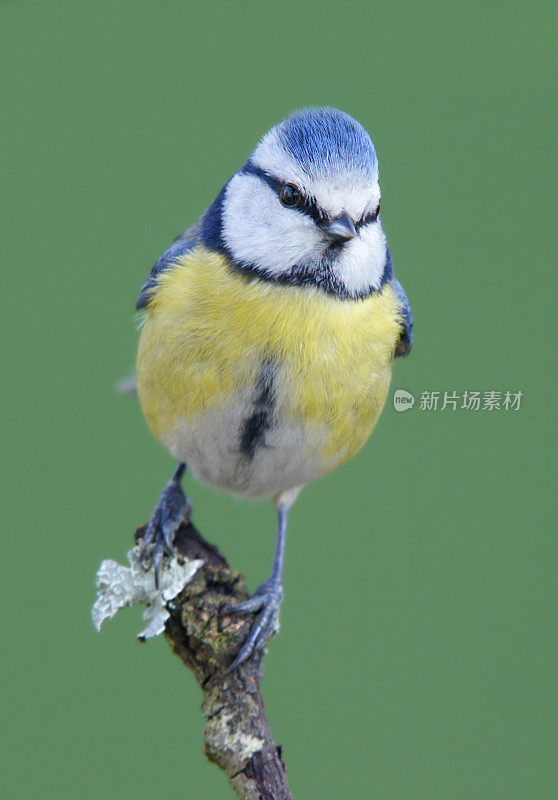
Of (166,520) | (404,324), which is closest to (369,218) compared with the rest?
(404,324)

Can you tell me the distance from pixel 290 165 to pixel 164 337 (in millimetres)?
683

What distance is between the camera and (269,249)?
8.52 feet

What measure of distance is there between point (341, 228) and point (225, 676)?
1.46 m

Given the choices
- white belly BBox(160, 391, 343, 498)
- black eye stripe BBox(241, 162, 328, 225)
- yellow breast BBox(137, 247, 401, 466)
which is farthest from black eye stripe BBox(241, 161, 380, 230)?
white belly BBox(160, 391, 343, 498)

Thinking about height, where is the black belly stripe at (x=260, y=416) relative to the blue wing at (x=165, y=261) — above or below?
below

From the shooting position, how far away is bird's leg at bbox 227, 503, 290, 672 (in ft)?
9.46

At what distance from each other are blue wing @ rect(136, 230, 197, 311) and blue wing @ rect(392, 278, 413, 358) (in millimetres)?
721

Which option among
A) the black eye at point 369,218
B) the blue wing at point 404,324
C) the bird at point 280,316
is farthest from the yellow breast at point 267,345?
the black eye at point 369,218

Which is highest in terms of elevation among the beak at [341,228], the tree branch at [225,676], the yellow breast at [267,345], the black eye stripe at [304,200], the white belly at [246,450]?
the black eye stripe at [304,200]

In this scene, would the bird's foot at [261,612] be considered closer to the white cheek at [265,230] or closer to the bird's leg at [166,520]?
the bird's leg at [166,520]

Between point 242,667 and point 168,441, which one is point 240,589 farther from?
point 168,441

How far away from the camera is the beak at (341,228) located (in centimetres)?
245

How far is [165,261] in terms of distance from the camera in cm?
296

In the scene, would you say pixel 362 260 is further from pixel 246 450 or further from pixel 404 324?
pixel 246 450
